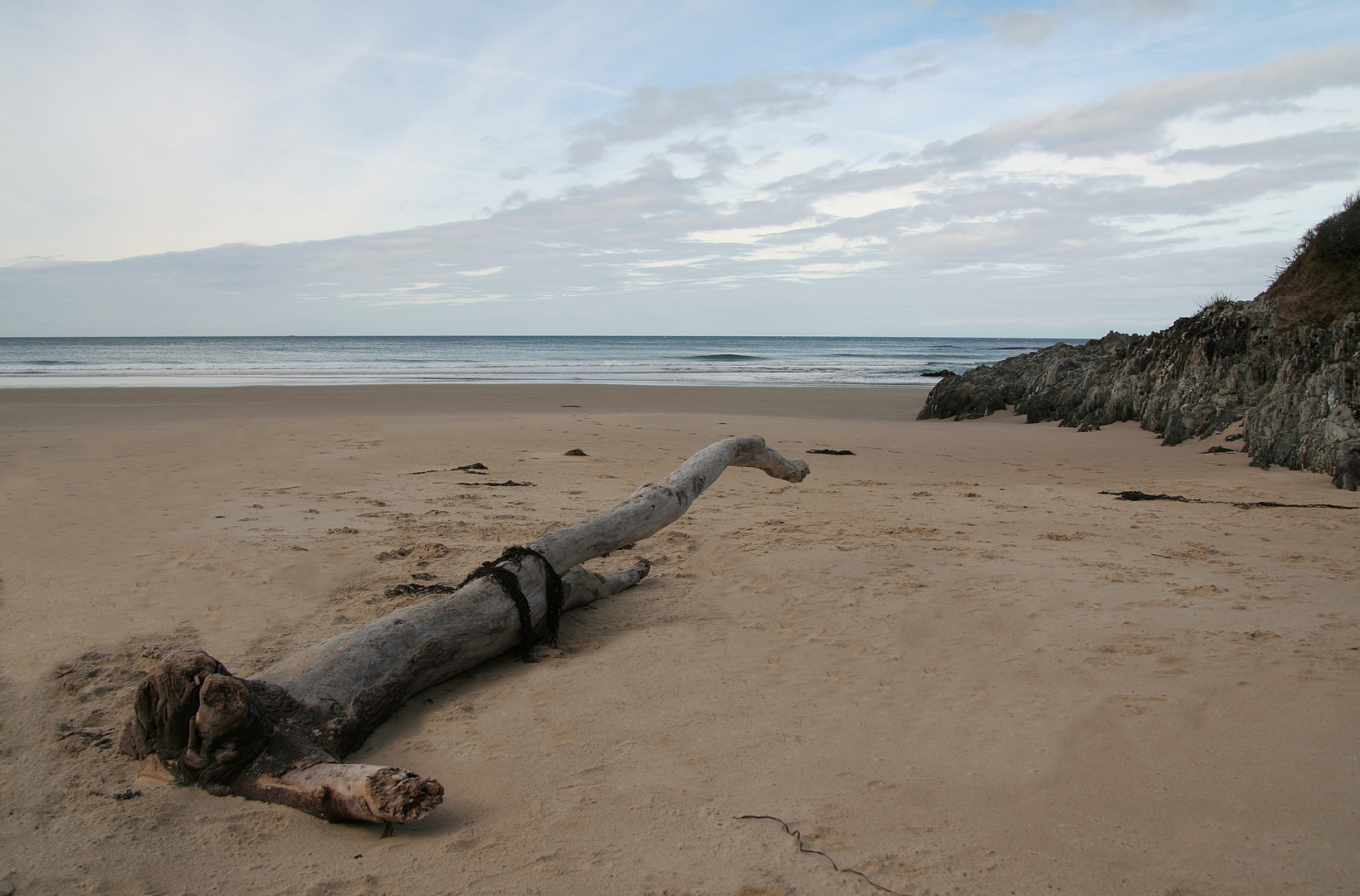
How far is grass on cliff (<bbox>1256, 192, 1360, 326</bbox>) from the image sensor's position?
11.3m

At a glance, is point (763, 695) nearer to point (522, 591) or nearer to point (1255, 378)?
point (522, 591)

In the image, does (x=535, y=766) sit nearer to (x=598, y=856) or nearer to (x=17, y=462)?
(x=598, y=856)

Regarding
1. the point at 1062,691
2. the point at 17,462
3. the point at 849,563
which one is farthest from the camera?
the point at 17,462

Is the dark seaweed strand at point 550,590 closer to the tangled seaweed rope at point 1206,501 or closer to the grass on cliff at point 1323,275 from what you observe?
the tangled seaweed rope at point 1206,501

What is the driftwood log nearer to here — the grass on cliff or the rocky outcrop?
the rocky outcrop

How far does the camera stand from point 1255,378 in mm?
10477

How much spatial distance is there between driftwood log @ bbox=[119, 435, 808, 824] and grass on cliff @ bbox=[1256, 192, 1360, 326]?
11.9 m

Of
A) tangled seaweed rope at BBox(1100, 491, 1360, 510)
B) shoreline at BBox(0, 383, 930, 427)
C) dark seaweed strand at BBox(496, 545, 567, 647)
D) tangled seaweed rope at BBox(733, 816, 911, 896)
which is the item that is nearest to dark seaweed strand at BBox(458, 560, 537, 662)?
dark seaweed strand at BBox(496, 545, 567, 647)

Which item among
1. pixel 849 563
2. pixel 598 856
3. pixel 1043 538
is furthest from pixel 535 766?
pixel 1043 538

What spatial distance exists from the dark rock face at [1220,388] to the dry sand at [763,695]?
1302mm

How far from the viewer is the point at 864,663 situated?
329cm

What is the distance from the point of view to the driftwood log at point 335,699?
7.27ft

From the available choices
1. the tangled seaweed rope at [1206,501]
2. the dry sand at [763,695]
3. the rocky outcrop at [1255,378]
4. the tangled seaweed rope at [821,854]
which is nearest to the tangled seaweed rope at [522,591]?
the dry sand at [763,695]

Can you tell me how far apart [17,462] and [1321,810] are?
10310 mm
